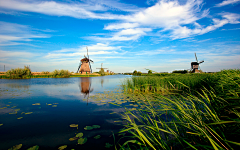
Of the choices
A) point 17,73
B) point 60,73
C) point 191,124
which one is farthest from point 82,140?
point 60,73

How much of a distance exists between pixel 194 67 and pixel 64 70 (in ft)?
149

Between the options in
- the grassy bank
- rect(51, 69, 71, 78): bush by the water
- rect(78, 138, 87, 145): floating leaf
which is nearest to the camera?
the grassy bank

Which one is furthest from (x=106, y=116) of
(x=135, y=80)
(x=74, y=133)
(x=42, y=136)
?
(x=135, y=80)

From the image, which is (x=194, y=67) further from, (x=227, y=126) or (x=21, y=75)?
(x=21, y=75)

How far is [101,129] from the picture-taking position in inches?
161

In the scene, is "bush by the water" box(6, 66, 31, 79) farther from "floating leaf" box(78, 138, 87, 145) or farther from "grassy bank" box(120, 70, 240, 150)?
"grassy bank" box(120, 70, 240, 150)

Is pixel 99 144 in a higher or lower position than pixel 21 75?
lower

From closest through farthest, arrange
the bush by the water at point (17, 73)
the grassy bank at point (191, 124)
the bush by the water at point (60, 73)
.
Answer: the grassy bank at point (191, 124) → the bush by the water at point (17, 73) → the bush by the water at point (60, 73)

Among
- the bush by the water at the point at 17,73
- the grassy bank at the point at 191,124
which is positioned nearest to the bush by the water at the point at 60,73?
the bush by the water at the point at 17,73

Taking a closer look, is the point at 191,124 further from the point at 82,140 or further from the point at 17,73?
the point at 17,73

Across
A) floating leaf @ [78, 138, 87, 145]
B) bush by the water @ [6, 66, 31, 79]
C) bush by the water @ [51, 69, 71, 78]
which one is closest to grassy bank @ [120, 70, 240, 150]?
floating leaf @ [78, 138, 87, 145]

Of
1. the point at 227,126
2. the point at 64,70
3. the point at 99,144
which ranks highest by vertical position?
the point at 64,70

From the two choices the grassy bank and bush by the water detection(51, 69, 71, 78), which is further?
bush by the water detection(51, 69, 71, 78)

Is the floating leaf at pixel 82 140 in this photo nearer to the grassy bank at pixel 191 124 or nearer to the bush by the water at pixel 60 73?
the grassy bank at pixel 191 124
